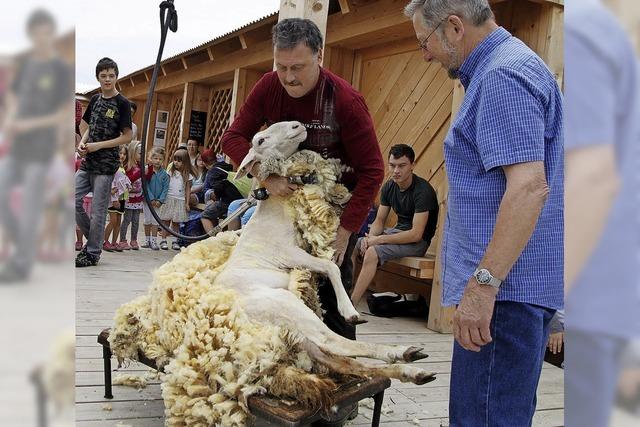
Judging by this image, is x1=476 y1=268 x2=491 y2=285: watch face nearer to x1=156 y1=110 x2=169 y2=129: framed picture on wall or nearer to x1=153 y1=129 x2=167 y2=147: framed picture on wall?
x1=153 y1=129 x2=167 y2=147: framed picture on wall

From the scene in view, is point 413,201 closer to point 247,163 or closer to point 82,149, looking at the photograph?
point 247,163

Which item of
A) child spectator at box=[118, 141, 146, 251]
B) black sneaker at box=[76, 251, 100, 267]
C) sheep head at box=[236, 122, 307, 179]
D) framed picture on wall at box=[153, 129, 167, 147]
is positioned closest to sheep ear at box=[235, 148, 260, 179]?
sheep head at box=[236, 122, 307, 179]

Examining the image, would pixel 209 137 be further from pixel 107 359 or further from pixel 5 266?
pixel 5 266

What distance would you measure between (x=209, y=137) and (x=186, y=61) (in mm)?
1285

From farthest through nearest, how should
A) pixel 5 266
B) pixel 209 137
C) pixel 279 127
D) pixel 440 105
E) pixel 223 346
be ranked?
pixel 209 137, pixel 440 105, pixel 279 127, pixel 223 346, pixel 5 266

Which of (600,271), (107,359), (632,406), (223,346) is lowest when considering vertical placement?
(107,359)

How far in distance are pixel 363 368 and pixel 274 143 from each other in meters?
0.89

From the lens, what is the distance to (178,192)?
7121mm

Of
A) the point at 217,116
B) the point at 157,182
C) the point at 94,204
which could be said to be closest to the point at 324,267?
the point at 94,204

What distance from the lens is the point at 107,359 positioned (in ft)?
8.28

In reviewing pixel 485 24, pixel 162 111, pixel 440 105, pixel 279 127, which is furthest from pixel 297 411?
pixel 162 111

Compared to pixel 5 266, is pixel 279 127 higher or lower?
higher

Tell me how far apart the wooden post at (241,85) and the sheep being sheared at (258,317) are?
14.7ft

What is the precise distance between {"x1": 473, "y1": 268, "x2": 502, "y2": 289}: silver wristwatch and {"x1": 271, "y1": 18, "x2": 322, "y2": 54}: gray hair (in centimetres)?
112
